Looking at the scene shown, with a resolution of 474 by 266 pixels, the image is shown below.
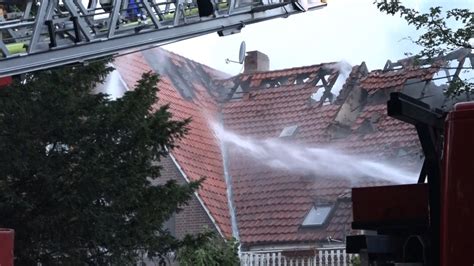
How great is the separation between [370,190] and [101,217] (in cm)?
536

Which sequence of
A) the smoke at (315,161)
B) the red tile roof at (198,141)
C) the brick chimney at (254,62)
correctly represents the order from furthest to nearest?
1. the brick chimney at (254,62)
2. the red tile roof at (198,141)
3. the smoke at (315,161)

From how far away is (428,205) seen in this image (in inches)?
172

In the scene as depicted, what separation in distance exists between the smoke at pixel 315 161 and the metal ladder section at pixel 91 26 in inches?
260

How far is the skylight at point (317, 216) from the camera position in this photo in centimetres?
1426

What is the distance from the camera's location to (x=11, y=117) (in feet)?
30.3

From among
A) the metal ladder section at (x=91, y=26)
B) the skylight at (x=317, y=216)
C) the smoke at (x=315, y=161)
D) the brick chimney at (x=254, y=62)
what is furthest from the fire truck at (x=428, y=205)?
the brick chimney at (x=254, y=62)

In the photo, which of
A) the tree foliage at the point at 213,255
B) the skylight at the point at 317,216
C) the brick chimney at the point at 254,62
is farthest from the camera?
the brick chimney at the point at 254,62

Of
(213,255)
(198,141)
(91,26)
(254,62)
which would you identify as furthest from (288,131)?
(91,26)

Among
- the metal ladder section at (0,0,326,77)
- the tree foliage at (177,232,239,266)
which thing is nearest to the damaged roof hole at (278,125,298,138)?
the tree foliage at (177,232,239,266)

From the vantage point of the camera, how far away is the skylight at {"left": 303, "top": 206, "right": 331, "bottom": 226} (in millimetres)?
14258

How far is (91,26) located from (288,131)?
9.76 m

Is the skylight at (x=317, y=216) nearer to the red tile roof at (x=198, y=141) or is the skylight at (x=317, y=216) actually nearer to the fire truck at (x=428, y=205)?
the red tile roof at (x=198, y=141)

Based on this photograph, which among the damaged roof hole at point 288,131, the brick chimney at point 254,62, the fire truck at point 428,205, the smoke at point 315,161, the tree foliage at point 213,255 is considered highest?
the brick chimney at point 254,62

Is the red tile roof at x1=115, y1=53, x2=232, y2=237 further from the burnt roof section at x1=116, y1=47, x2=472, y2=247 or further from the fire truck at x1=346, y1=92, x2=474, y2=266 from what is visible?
the fire truck at x1=346, y1=92, x2=474, y2=266
